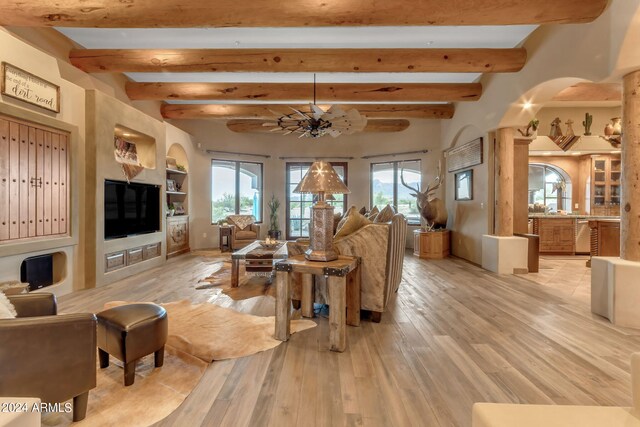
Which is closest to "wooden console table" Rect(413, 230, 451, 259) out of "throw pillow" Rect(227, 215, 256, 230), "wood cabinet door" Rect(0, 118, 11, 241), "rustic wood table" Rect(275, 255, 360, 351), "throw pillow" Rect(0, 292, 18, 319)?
"throw pillow" Rect(227, 215, 256, 230)

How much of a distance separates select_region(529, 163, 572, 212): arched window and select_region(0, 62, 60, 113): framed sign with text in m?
9.44

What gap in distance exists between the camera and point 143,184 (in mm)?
5516

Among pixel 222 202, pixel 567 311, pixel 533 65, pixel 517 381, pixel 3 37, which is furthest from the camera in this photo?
pixel 222 202

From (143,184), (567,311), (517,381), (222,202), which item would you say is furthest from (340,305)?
(222,202)

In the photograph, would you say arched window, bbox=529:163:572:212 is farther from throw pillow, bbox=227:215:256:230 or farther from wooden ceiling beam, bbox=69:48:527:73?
throw pillow, bbox=227:215:256:230

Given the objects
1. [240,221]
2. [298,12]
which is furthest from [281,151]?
[298,12]

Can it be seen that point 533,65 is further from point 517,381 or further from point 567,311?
point 517,381

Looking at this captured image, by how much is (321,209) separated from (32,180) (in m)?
3.44

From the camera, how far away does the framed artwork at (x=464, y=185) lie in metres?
6.39

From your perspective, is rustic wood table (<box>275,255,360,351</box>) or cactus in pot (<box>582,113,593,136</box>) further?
cactus in pot (<box>582,113,593,136</box>)

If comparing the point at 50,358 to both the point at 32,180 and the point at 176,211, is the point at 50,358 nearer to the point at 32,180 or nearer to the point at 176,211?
the point at 32,180

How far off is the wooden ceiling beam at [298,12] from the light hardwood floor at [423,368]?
3150mm

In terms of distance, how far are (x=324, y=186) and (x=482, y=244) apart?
4.32 meters

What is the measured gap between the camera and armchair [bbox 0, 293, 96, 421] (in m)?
1.43
